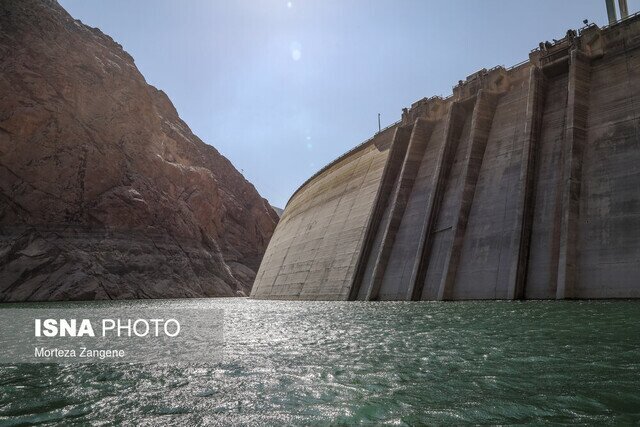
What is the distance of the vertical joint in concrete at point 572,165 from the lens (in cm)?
1748

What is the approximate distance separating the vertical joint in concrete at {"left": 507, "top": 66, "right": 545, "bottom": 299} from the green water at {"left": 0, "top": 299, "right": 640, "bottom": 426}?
8172mm

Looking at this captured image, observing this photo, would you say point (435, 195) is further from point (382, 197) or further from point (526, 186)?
point (526, 186)

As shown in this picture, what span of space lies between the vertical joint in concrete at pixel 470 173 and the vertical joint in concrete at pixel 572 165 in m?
4.62

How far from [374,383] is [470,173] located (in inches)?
762

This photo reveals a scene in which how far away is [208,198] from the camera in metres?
78.0

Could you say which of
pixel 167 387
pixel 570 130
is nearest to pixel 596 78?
pixel 570 130

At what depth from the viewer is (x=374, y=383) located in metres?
6.30

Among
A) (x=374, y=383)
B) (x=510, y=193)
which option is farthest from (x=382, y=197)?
(x=374, y=383)

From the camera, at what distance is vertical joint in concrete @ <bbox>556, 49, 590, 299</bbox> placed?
17.5 m

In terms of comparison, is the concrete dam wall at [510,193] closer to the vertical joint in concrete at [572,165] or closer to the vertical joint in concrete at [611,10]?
the vertical joint in concrete at [572,165]

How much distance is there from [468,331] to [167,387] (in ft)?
23.0

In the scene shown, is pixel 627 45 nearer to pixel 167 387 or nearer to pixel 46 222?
pixel 167 387

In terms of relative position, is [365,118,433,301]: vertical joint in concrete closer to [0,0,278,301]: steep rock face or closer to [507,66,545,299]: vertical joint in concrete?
[507,66,545,299]: vertical joint in concrete

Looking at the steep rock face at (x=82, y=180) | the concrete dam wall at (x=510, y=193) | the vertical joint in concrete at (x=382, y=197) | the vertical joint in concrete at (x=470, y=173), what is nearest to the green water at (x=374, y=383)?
the concrete dam wall at (x=510, y=193)
